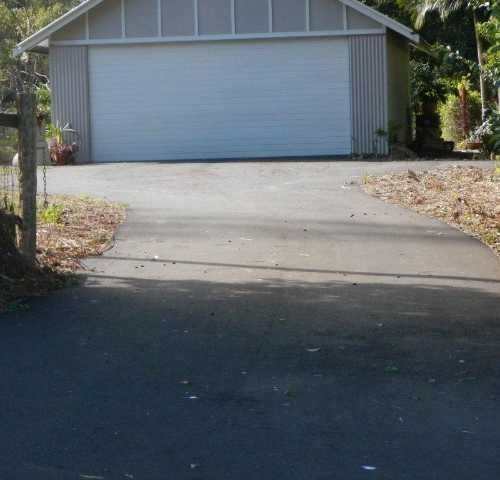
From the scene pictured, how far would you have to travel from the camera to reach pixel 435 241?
44.2 feet

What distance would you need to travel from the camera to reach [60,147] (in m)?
26.2

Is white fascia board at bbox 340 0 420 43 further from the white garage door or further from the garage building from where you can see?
the white garage door

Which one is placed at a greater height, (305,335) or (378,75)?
(378,75)

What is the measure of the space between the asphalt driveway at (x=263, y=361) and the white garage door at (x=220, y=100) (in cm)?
1239

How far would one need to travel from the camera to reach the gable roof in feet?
→ 83.8

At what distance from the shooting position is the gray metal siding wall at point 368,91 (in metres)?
26.2

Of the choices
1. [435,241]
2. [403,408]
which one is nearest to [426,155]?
[435,241]

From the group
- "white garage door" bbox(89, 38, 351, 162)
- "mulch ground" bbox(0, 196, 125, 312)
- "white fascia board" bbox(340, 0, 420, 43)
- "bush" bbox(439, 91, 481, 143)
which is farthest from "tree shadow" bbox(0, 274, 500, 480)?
"bush" bbox(439, 91, 481, 143)

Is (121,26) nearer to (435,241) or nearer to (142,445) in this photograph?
(435,241)

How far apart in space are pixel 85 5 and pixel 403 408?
21.0m

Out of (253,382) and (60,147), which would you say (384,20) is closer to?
(60,147)

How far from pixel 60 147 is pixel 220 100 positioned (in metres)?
3.99

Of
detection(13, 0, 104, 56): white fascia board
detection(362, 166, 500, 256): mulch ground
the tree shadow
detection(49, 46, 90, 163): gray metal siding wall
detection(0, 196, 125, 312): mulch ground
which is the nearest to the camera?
the tree shadow

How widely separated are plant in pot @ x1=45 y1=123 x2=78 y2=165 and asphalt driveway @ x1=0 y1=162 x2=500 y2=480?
12.4 meters
